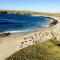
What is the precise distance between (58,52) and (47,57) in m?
→ 1.74

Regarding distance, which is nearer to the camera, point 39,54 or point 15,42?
point 39,54

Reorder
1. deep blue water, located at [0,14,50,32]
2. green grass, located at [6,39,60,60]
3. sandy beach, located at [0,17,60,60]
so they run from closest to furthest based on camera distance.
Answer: green grass, located at [6,39,60,60], sandy beach, located at [0,17,60,60], deep blue water, located at [0,14,50,32]

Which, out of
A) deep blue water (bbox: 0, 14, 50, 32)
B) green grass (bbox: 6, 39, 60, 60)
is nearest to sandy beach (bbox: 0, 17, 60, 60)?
green grass (bbox: 6, 39, 60, 60)

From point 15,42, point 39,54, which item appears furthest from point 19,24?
point 39,54

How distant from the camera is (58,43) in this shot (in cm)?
2120

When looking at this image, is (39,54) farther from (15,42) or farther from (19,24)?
(19,24)

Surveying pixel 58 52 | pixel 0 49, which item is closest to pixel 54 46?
pixel 58 52

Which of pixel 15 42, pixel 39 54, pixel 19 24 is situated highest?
pixel 39 54

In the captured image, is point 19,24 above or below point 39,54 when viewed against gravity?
below

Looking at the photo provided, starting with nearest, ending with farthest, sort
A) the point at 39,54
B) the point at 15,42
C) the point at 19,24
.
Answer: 1. the point at 39,54
2. the point at 15,42
3. the point at 19,24

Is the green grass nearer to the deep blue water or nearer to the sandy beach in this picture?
the sandy beach

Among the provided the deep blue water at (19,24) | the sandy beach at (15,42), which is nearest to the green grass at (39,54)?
the sandy beach at (15,42)

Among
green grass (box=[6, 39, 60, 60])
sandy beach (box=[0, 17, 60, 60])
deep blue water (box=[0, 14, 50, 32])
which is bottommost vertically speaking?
deep blue water (box=[0, 14, 50, 32])

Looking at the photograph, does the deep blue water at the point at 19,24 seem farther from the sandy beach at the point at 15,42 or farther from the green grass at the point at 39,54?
the green grass at the point at 39,54
